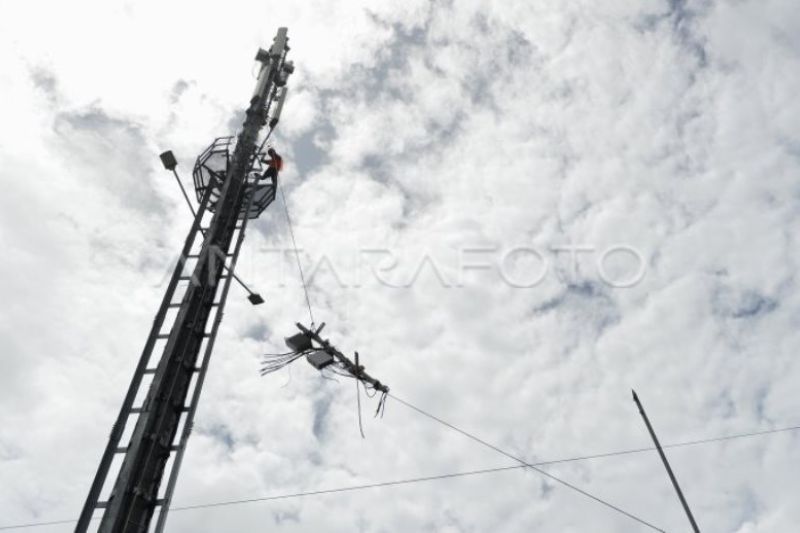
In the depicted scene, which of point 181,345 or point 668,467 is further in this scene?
point 668,467

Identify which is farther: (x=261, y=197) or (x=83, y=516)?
(x=261, y=197)

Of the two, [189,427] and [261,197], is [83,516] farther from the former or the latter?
[261,197]

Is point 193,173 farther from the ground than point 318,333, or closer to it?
farther from the ground

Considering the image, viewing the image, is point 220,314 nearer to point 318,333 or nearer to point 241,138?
point 318,333

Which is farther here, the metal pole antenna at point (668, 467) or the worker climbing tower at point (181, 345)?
the metal pole antenna at point (668, 467)

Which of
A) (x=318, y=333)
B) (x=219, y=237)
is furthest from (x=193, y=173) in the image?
(x=318, y=333)

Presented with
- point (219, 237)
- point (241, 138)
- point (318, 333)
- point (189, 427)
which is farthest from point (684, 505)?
point (241, 138)

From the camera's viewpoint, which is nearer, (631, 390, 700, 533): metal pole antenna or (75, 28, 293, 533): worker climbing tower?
(75, 28, 293, 533): worker climbing tower

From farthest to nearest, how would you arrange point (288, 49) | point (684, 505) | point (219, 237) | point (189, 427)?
point (288, 49), point (684, 505), point (219, 237), point (189, 427)

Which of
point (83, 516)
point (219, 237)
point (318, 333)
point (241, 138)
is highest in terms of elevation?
point (241, 138)

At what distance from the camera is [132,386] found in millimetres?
12406

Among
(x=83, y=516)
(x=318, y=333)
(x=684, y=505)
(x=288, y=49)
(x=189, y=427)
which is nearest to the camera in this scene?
(x=83, y=516)

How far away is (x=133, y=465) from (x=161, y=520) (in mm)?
1293

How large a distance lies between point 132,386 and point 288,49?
A: 1600cm
